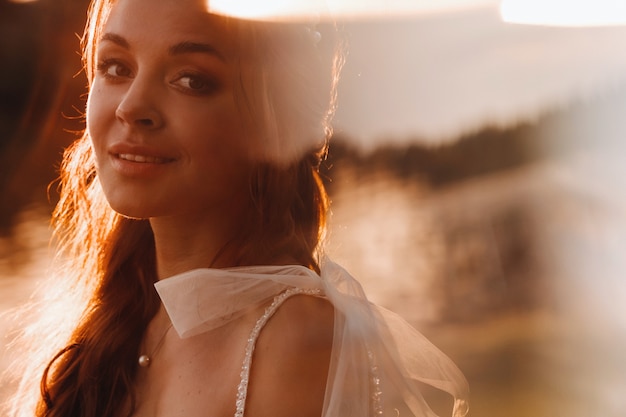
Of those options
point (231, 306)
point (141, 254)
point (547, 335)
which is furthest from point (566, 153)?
point (141, 254)

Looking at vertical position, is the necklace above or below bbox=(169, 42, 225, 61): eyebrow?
below

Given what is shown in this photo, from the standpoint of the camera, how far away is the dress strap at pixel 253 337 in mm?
1053

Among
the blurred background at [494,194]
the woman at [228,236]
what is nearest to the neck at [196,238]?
the woman at [228,236]

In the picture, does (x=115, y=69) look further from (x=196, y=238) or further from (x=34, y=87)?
(x=34, y=87)

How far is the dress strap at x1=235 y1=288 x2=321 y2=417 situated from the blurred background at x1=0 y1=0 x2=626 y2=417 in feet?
1.34

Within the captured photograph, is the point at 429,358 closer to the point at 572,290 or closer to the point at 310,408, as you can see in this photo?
the point at 310,408

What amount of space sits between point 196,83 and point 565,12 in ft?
1.90

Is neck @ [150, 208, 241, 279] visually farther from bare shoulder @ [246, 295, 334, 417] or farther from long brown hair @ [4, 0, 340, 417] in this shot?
bare shoulder @ [246, 295, 334, 417]

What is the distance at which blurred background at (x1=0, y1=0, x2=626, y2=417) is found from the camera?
133 centimetres

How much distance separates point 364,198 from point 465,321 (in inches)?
13.1

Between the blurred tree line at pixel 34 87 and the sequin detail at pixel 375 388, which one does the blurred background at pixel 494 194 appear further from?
the blurred tree line at pixel 34 87

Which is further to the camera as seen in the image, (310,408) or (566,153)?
(566,153)

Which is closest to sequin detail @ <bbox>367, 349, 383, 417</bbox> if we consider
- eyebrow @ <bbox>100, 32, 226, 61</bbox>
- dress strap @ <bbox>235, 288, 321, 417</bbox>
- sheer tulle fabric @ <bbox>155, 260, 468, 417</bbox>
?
sheer tulle fabric @ <bbox>155, 260, 468, 417</bbox>

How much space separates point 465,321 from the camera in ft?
5.18
